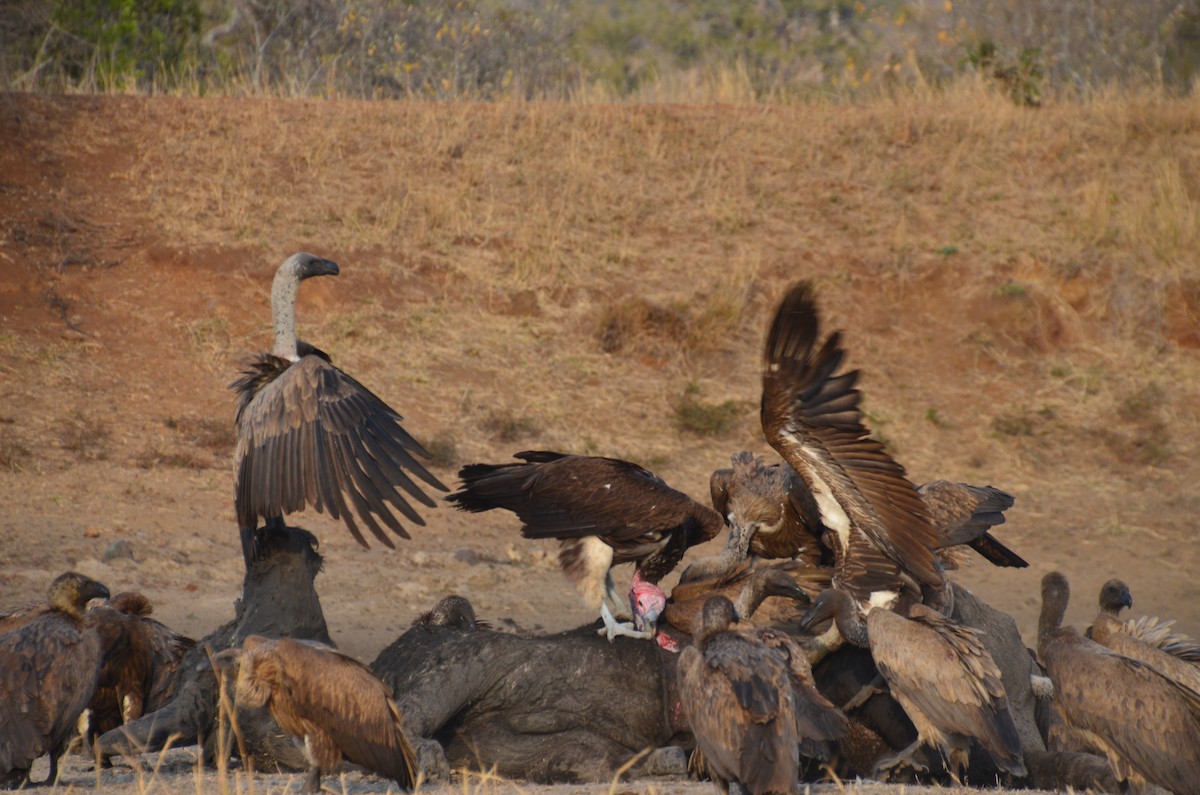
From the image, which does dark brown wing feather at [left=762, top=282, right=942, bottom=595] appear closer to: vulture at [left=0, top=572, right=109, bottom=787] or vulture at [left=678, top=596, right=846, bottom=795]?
vulture at [left=678, top=596, right=846, bottom=795]

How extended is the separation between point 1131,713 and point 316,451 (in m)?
3.64

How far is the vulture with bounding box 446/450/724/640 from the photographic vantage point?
7176mm

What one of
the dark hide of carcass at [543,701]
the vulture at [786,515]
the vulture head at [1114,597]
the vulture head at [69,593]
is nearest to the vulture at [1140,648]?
the vulture head at [1114,597]

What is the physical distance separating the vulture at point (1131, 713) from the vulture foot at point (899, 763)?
670mm

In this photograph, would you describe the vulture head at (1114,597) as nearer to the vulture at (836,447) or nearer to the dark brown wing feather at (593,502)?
the vulture at (836,447)

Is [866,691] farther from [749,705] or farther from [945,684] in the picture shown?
[749,705]

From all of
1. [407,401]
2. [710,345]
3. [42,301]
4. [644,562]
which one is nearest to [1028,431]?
[710,345]

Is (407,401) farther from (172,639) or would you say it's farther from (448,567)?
(172,639)

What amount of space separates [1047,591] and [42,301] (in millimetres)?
10023

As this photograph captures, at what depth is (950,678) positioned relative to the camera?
6.02 m

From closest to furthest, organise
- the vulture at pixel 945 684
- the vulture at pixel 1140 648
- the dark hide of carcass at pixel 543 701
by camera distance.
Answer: the vulture at pixel 945 684 < the dark hide of carcass at pixel 543 701 < the vulture at pixel 1140 648

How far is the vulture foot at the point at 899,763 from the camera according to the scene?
6414 mm

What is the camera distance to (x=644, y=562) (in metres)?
7.52

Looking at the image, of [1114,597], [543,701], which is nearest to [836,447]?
[543,701]
